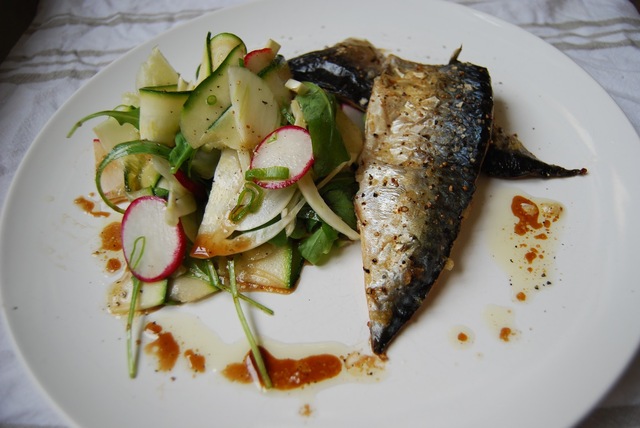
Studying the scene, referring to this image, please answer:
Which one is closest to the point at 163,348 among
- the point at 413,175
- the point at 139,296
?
the point at 139,296

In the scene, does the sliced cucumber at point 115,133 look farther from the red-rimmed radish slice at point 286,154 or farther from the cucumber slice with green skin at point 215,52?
the red-rimmed radish slice at point 286,154

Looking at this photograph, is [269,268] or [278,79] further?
[278,79]

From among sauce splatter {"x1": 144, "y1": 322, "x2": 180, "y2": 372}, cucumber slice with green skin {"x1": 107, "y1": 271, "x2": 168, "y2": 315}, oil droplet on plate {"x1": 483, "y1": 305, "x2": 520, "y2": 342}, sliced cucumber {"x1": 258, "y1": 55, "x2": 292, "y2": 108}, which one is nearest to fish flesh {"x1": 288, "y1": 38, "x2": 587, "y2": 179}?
sliced cucumber {"x1": 258, "y1": 55, "x2": 292, "y2": 108}

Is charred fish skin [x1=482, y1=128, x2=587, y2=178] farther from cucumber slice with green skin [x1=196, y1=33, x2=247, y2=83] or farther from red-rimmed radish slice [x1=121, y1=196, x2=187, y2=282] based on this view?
red-rimmed radish slice [x1=121, y1=196, x2=187, y2=282]

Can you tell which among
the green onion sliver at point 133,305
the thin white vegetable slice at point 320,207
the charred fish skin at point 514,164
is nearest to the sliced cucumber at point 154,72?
the green onion sliver at point 133,305

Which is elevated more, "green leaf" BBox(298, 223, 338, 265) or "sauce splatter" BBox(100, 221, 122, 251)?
"sauce splatter" BBox(100, 221, 122, 251)

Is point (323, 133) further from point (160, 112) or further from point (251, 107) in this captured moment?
point (160, 112)

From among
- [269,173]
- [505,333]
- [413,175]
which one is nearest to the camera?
[505,333]
